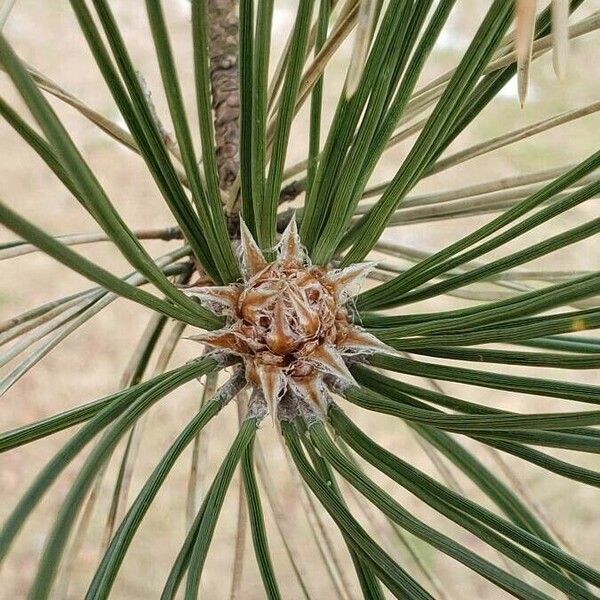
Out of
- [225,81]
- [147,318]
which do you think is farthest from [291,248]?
[147,318]

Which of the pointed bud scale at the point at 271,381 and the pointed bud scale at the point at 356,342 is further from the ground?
the pointed bud scale at the point at 356,342

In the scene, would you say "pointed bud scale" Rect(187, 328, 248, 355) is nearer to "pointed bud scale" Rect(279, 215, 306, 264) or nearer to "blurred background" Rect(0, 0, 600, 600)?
"pointed bud scale" Rect(279, 215, 306, 264)

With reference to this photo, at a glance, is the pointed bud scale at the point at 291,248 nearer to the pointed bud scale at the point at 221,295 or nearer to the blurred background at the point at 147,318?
the pointed bud scale at the point at 221,295

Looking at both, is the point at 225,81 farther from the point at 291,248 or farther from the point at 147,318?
the point at 147,318

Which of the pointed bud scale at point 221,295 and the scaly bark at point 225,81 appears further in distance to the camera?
the scaly bark at point 225,81

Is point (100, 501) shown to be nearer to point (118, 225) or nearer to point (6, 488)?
point (6, 488)

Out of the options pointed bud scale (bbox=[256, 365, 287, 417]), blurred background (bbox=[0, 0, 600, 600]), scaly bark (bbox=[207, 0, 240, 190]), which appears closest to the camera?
pointed bud scale (bbox=[256, 365, 287, 417])

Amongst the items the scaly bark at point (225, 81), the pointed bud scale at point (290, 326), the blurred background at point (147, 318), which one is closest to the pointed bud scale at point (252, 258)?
the pointed bud scale at point (290, 326)

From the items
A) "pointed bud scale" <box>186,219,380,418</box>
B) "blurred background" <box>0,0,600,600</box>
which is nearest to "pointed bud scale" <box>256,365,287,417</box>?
"pointed bud scale" <box>186,219,380,418</box>

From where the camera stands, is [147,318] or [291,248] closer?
[291,248]
